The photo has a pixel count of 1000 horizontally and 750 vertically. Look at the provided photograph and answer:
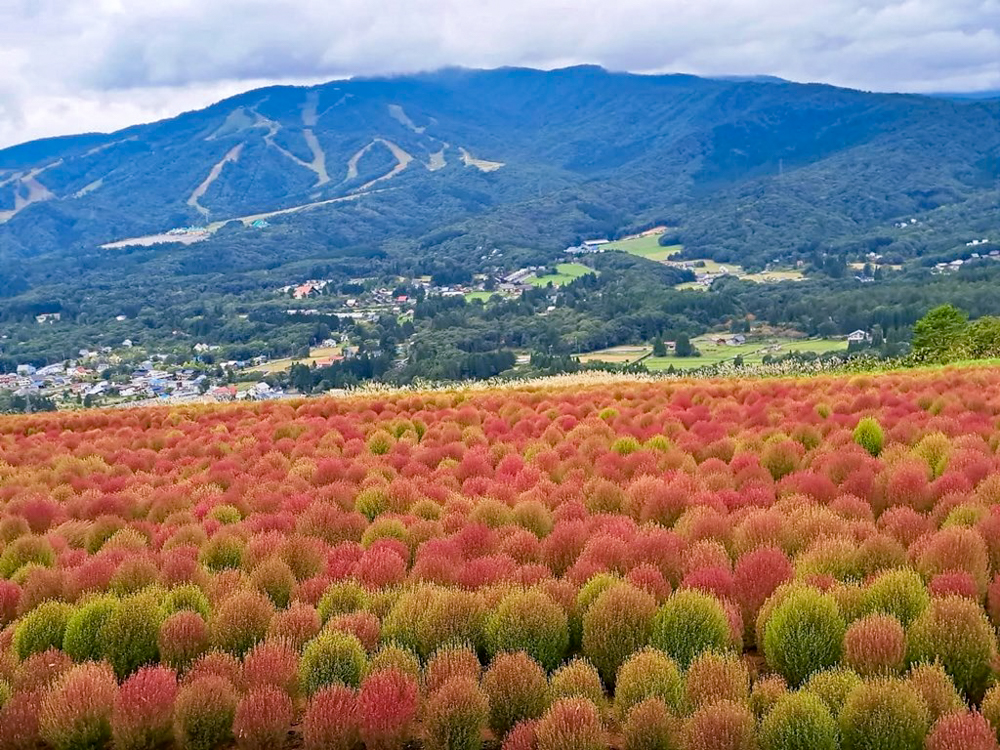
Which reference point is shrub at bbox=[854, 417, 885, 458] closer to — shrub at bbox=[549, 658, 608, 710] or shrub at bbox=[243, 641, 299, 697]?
shrub at bbox=[549, 658, 608, 710]

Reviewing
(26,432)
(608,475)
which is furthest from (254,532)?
(26,432)

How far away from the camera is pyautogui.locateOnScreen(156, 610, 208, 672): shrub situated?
236 inches

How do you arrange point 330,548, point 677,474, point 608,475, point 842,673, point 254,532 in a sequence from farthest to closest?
point 608,475 → point 677,474 → point 254,532 → point 330,548 → point 842,673

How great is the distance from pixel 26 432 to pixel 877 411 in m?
17.6

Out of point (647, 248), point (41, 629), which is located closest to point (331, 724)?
point (41, 629)

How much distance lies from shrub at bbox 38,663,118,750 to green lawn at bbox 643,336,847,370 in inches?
2223

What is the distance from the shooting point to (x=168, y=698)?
5203mm

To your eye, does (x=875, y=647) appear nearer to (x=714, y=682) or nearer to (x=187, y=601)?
(x=714, y=682)

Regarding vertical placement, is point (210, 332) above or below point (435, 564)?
below

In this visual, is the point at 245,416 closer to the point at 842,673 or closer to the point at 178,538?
the point at 178,538

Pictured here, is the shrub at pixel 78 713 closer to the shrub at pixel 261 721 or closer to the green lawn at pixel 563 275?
the shrub at pixel 261 721

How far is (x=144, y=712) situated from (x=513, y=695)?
7.31ft

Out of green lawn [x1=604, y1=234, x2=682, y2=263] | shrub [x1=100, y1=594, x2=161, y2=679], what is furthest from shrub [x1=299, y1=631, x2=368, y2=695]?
green lawn [x1=604, y1=234, x2=682, y2=263]

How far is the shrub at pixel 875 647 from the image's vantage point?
5.11 metres
